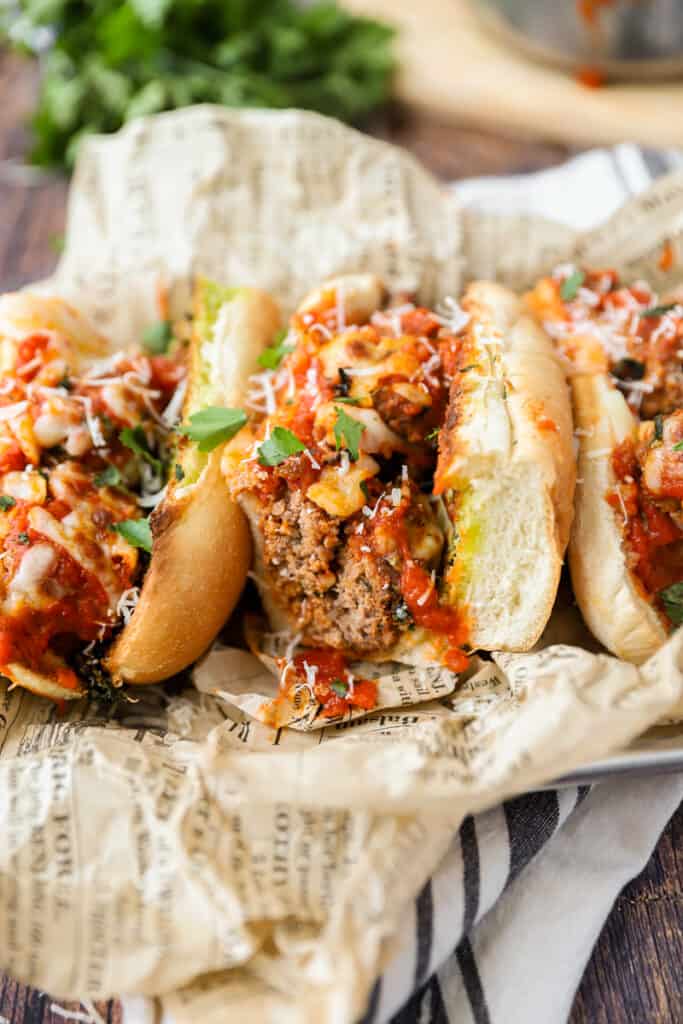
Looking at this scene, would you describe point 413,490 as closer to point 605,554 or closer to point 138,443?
point 605,554

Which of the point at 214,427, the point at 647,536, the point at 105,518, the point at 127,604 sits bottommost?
the point at 127,604

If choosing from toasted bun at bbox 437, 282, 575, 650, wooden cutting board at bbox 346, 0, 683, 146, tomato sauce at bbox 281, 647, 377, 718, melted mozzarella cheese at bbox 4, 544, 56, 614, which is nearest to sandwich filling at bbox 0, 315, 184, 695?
melted mozzarella cheese at bbox 4, 544, 56, 614

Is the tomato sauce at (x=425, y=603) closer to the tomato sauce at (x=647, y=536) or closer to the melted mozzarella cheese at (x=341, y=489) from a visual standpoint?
the melted mozzarella cheese at (x=341, y=489)

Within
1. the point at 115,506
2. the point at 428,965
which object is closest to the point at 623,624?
the point at 428,965

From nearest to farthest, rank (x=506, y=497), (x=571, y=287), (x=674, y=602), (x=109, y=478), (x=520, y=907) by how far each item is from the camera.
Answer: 1. (x=520, y=907)
2. (x=506, y=497)
3. (x=674, y=602)
4. (x=109, y=478)
5. (x=571, y=287)

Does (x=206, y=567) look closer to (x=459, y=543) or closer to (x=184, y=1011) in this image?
(x=459, y=543)

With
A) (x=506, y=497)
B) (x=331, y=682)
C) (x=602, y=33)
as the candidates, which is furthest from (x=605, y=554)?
(x=602, y=33)

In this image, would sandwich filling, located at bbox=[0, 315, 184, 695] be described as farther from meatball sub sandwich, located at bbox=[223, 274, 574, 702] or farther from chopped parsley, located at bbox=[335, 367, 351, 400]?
chopped parsley, located at bbox=[335, 367, 351, 400]

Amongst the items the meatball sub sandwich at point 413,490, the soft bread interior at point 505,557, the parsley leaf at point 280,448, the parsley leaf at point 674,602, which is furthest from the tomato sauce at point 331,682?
the parsley leaf at point 674,602
